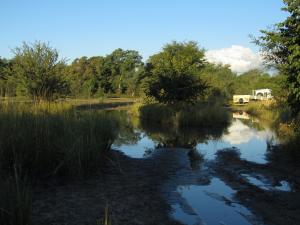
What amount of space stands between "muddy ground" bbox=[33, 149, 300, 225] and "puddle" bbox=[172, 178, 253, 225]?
16cm

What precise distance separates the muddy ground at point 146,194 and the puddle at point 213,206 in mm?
162

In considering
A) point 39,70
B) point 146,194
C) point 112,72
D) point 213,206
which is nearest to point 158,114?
point 39,70

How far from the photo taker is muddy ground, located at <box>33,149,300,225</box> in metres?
6.40

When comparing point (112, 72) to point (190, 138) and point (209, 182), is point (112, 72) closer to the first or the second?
point (190, 138)

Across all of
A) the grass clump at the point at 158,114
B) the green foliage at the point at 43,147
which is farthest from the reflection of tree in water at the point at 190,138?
the green foliage at the point at 43,147

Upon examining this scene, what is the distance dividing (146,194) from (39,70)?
16.1 metres

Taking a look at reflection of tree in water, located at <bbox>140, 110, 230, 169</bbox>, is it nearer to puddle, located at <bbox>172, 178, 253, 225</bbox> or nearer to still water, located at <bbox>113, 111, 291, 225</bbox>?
still water, located at <bbox>113, 111, 291, 225</bbox>

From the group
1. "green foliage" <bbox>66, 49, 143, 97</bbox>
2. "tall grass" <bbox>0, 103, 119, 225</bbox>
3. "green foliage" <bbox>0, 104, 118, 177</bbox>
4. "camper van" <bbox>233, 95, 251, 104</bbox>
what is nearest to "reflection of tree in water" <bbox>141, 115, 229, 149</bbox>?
"tall grass" <bbox>0, 103, 119, 225</bbox>

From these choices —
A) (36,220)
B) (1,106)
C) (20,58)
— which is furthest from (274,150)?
Answer: (20,58)

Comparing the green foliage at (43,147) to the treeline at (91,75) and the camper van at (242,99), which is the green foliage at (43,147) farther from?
the camper van at (242,99)

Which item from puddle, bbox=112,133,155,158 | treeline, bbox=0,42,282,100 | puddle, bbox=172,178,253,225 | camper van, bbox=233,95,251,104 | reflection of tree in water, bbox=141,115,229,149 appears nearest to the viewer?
puddle, bbox=172,178,253,225

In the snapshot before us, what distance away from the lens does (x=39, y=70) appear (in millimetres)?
22469

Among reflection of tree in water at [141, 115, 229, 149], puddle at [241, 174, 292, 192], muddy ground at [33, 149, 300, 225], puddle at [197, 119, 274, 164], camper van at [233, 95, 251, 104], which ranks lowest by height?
reflection of tree in water at [141, 115, 229, 149]

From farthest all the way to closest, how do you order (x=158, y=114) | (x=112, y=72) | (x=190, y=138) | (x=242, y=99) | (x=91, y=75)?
(x=112, y=72)
(x=91, y=75)
(x=242, y=99)
(x=158, y=114)
(x=190, y=138)
